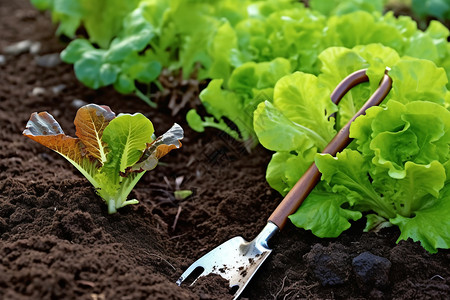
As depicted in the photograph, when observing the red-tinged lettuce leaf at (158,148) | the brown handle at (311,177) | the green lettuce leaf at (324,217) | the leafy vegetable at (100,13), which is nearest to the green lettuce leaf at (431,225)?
the green lettuce leaf at (324,217)

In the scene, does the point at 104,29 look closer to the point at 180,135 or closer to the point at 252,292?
the point at 180,135

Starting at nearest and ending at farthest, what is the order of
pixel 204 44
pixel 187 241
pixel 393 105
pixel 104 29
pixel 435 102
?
pixel 393 105
pixel 435 102
pixel 187 241
pixel 204 44
pixel 104 29

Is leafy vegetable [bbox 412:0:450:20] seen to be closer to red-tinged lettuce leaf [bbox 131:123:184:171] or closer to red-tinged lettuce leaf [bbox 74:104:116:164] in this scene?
red-tinged lettuce leaf [bbox 131:123:184:171]

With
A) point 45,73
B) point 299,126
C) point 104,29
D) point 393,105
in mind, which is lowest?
point 45,73

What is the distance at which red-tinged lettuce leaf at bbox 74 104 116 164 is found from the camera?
227cm

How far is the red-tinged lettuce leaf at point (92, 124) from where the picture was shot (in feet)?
7.45

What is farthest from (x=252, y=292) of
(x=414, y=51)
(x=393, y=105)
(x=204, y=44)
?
(x=204, y=44)

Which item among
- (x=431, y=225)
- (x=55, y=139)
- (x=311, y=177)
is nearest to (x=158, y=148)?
(x=55, y=139)

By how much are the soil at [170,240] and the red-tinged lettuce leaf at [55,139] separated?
0.40 ft

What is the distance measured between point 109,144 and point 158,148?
20 cm

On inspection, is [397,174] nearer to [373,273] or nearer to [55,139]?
[373,273]

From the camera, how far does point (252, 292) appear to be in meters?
2.26

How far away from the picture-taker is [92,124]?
2.29m

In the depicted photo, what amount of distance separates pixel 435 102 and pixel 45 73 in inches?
107
